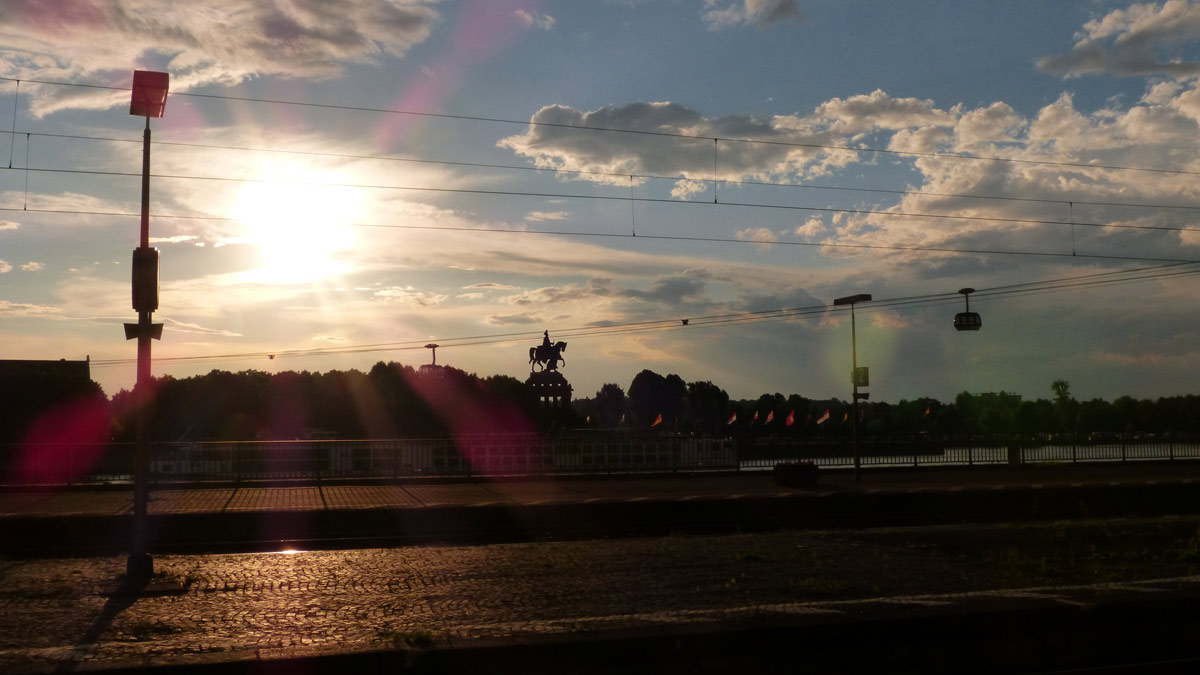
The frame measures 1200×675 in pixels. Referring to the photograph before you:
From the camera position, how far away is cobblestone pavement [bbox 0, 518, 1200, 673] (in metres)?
8.27

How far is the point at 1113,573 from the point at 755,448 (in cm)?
2581

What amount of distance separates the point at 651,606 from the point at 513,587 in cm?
219

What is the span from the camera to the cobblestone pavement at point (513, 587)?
827 cm

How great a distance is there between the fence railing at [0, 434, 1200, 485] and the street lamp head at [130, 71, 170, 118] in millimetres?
18303

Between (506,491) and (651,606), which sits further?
(506,491)

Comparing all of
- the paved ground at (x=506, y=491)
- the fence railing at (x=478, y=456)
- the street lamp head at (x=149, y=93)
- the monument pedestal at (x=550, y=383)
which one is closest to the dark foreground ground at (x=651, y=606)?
the street lamp head at (x=149, y=93)

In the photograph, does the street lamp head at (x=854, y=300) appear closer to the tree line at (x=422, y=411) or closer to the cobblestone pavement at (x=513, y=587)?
the cobblestone pavement at (x=513, y=587)

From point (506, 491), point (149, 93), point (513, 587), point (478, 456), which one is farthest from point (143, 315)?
point (478, 456)

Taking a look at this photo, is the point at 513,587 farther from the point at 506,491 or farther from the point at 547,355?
the point at 547,355

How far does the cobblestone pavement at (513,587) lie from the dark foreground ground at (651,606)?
5cm

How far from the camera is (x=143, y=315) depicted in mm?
12625

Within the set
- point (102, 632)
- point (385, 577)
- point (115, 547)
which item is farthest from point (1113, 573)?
point (115, 547)

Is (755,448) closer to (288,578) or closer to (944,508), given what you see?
(944,508)

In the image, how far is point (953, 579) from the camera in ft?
37.5
